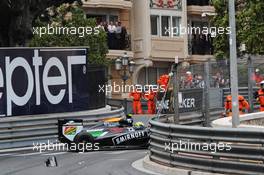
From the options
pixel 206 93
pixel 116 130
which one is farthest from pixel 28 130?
pixel 206 93

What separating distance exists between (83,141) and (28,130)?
7.28 ft

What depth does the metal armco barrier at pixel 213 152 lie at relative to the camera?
10.7 m

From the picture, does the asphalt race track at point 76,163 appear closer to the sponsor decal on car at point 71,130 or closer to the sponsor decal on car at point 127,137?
the sponsor decal on car at point 127,137

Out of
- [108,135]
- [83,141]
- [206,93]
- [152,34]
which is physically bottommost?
[83,141]

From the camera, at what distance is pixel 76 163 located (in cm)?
1501

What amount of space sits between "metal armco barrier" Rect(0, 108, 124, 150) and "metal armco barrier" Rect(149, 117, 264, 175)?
654 cm

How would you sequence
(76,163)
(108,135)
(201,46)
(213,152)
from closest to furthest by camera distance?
(213,152) < (76,163) < (108,135) < (201,46)

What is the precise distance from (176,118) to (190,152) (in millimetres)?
3604

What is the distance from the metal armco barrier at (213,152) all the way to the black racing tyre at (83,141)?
445 cm

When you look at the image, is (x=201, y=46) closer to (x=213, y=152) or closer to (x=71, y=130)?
(x=71, y=130)

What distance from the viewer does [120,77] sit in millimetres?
39750

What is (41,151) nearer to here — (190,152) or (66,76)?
(66,76)

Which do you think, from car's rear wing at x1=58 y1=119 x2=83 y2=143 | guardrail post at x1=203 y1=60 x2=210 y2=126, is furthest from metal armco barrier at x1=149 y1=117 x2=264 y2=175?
guardrail post at x1=203 y1=60 x2=210 y2=126

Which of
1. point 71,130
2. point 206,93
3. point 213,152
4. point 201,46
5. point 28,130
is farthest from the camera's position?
point 201,46
